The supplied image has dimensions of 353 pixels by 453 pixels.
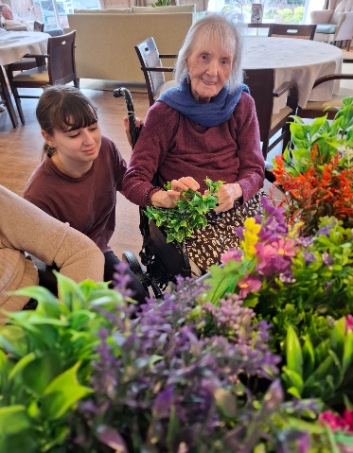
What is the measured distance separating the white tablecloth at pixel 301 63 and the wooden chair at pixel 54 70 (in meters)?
2.23

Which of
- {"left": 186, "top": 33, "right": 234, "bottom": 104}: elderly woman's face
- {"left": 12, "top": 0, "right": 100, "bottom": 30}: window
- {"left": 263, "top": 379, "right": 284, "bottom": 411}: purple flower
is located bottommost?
{"left": 263, "top": 379, "right": 284, "bottom": 411}: purple flower

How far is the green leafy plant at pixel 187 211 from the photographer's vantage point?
1036 millimetres

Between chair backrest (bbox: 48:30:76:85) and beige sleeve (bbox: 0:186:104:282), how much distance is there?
3.47 meters

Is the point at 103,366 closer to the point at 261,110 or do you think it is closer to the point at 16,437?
the point at 16,437

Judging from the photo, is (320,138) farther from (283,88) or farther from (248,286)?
(283,88)

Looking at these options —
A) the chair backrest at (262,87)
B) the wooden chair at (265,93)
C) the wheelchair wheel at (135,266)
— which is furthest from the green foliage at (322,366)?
the chair backrest at (262,87)

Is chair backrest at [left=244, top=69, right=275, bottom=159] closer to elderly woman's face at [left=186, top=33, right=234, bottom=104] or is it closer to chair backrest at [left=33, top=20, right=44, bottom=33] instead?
elderly woman's face at [left=186, top=33, right=234, bottom=104]

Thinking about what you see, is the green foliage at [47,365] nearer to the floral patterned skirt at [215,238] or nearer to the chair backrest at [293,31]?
the floral patterned skirt at [215,238]

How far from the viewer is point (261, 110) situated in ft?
7.83

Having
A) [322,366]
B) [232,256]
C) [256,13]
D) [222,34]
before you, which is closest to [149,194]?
[222,34]

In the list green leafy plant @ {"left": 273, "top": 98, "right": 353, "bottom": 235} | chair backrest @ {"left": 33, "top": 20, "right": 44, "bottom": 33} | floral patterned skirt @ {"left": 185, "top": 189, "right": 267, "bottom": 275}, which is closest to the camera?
green leafy plant @ {"left": 273, "top": 98, "right": 353, "bottom": 235}

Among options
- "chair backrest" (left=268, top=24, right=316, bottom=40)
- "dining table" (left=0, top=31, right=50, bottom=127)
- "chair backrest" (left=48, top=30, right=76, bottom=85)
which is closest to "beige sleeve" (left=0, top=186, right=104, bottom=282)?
"chair backrest" (left=48, top=30, right=76, bottom=85)

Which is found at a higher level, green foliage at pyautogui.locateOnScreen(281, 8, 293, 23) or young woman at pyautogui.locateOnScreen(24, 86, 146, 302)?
green foliage at pyautogui.locateOnScreen(281, 8, 293, 23)

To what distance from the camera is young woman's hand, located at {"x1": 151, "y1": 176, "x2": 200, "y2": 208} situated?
1111 millimetres
